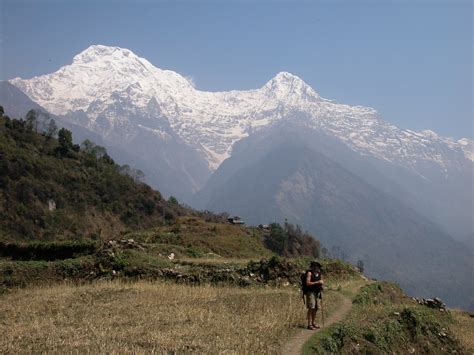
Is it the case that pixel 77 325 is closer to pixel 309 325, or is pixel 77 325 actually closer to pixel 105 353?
pixel 105 353

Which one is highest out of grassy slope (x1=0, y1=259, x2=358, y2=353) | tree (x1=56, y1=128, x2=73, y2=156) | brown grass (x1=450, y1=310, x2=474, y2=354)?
tree (x1=56, y1=128, x2=73, y2=156)

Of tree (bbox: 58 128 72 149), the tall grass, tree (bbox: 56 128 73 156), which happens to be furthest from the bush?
tree (bbox: 58 128 72 149)

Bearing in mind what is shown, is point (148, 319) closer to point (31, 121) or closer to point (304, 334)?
point (304, 334)

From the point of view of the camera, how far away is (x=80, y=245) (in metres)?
34.1

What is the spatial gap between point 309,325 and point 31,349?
27.4 ft

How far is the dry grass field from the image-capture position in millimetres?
13547

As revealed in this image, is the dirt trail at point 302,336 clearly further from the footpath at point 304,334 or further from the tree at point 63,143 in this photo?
the tree at point 63,143

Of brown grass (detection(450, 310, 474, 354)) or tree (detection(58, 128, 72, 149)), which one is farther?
tree (detection(58, 128, 72, 149))

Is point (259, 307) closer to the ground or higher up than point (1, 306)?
higher up

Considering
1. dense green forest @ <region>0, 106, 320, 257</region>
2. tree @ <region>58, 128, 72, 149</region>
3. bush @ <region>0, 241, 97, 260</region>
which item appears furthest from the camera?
tree @ <region>58, 128, 72, 149</region>

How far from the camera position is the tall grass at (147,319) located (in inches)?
534

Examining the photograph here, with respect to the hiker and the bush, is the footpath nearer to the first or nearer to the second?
the hiker

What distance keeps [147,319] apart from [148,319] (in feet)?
0.10

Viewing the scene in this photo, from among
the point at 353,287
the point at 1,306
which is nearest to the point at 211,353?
the point at 1,306
